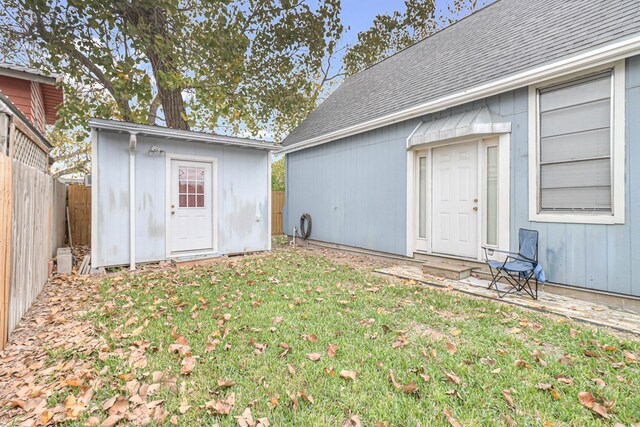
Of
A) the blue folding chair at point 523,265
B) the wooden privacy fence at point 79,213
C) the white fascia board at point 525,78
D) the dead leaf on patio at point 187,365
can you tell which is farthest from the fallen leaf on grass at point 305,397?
the wooden privacy fence at point 79,213

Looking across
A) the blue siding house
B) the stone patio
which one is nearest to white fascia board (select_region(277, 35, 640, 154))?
the blue siding house

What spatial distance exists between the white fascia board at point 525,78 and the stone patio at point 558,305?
3.05 m

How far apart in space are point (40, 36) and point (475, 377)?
41.8ft

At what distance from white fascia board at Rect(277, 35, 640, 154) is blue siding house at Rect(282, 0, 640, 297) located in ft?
0.06

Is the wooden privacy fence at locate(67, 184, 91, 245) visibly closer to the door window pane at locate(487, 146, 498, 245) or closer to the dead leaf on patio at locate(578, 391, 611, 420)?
the door window pane at locate(487, 146, 498, 245)

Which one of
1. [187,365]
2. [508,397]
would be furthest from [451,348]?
[187,365]

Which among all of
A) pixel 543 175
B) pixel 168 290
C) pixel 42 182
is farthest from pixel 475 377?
pixel 42 182

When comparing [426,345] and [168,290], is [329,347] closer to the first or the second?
[426,345]

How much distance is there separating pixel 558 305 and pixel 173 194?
699 cm

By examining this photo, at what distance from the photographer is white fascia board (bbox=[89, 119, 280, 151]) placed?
5.79 m

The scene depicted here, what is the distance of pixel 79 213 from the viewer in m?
9.33

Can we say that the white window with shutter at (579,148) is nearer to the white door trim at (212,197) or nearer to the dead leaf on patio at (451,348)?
the dead leaf on patio at (451,348)

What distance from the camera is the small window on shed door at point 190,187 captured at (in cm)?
694

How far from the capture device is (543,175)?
15.2 feet
